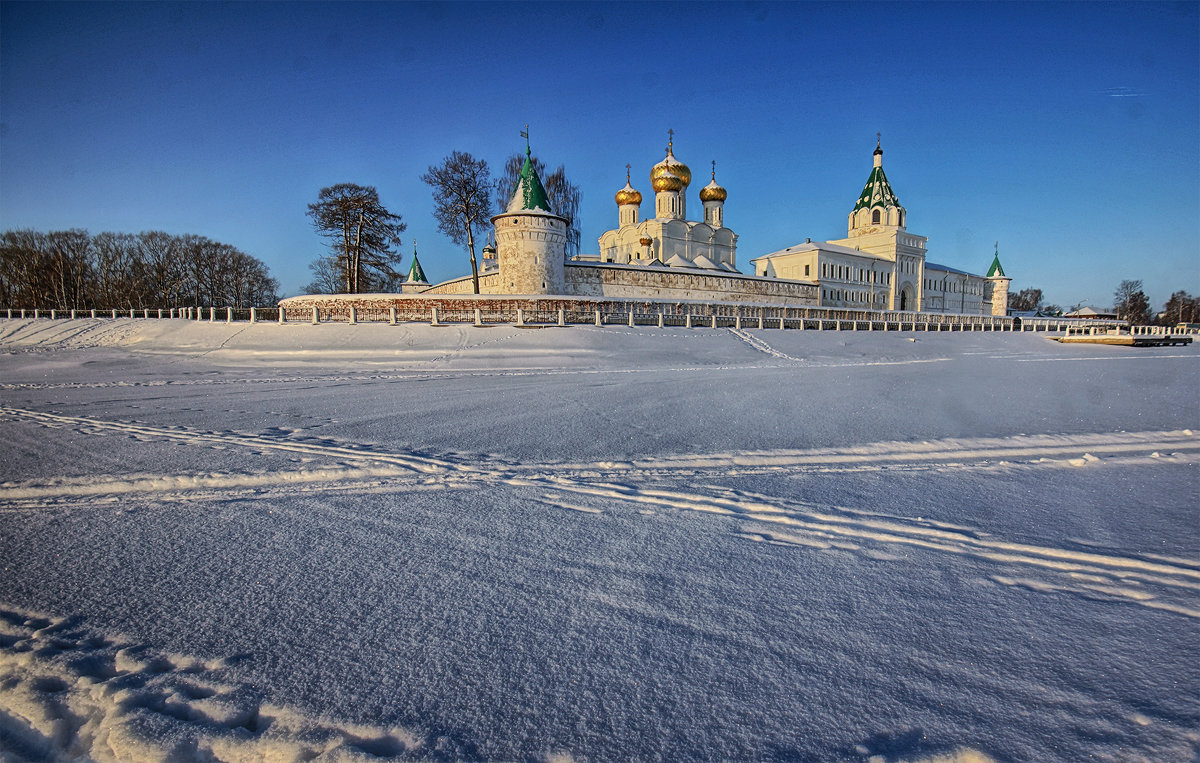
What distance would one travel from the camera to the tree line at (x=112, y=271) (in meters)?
39.4

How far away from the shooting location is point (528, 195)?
2642 cm

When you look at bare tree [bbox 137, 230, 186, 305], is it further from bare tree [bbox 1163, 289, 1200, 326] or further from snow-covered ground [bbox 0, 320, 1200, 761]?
bare tree [bbox 1163, 289, 1200, 326]

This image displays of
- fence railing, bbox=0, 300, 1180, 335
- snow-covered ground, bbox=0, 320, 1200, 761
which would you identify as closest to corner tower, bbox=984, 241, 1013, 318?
fence railing, bbox=0, 300, 1180, 335

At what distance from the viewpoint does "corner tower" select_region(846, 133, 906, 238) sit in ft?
150

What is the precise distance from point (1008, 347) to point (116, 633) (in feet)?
88.5

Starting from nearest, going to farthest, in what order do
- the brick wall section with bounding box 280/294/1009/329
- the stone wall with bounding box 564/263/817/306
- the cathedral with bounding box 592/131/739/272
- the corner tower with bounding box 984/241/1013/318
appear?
1. the brick wall section with bounding box 280/294/1009/329
2. the stone wall with bounding box 564/263/817/306
3. the cathedral with bounding box 592/131/739/272
4. the corner tower with bounding box 984/241/1013/318

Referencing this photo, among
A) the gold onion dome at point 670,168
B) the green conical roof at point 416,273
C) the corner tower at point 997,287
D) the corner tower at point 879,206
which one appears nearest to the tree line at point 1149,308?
the corner tower at point 997,287

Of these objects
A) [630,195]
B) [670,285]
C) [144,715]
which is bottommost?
[144,715]

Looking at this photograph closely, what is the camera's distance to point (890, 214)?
150 ft

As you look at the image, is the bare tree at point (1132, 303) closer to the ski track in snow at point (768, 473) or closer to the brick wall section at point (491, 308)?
the brick wall section at point (491, 308)

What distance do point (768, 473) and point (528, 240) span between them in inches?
947

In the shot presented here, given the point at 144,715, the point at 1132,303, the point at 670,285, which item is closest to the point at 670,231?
the point at 670,285

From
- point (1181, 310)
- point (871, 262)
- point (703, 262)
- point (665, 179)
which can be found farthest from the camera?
point (1181, 310)

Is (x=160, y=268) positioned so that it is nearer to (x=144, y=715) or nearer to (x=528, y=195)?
(x=528, y=195)
